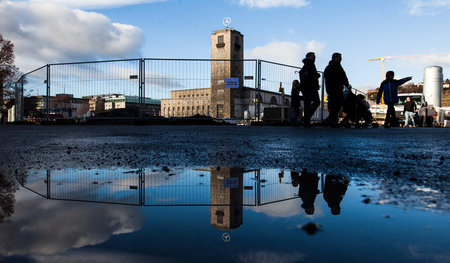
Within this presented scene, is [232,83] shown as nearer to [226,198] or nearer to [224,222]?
[226,198]

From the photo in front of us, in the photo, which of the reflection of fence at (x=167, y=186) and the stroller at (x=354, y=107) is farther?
the stroller at (x=354, y=107)

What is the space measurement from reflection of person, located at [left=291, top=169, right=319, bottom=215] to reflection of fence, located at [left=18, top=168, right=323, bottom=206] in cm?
3

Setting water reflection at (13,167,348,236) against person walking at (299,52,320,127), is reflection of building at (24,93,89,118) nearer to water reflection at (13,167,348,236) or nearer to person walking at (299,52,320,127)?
person walking at (299,52,320,127)

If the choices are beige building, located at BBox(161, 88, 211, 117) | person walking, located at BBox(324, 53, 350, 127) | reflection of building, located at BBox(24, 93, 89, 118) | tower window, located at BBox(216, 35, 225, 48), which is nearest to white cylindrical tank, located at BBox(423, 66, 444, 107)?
beige building, located at BBox(161, 88, 211, 117)

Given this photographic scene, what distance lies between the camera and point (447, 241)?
0.71m

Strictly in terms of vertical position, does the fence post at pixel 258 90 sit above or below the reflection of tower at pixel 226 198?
above

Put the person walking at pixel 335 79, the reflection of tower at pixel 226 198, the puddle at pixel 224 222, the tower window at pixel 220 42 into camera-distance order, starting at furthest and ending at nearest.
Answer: the tower window at pixel 220 42 < the person walking at pixel 335 79 < the reflection of tower at pixel 226 198 < the puddle at pixel 224 222

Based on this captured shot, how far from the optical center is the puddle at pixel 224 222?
2.10ft

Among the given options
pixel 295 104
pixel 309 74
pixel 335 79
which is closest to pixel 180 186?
pixel 335 79

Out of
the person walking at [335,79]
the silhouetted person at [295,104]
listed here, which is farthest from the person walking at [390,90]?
the silhouetted person at [295,104]

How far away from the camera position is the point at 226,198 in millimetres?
1116

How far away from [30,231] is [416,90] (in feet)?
281

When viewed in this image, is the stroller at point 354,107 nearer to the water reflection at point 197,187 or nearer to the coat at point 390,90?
the coat at point 390,90

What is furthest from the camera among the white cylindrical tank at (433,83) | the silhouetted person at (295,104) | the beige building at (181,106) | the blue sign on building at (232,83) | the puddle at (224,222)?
the white cylindrical tank at (433,83)
